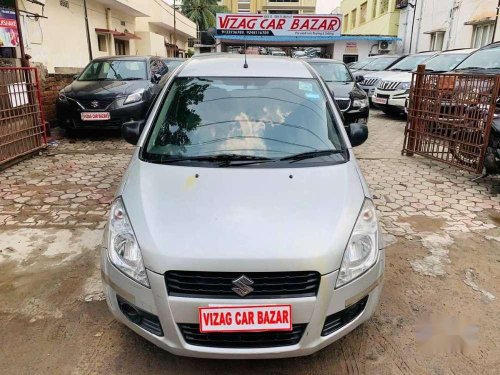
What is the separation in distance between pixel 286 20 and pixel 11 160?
18685 mm

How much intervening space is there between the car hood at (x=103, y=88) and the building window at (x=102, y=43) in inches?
514

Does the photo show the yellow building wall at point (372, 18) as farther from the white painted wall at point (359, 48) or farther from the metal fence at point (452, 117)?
the metal fence at point (452, 117)

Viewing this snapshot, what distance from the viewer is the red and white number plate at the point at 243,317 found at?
197cm

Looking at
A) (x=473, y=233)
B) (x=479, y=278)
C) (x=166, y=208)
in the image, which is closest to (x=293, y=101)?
(x=166, y=208)

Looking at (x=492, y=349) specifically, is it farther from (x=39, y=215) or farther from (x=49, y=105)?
(x=49, y=105)

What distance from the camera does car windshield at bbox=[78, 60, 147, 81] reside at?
28.1 feet

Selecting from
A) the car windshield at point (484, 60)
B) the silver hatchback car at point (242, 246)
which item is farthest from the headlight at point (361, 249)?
the car windshield at point (484, 60)

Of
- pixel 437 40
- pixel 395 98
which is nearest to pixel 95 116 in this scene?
pixel 395 98

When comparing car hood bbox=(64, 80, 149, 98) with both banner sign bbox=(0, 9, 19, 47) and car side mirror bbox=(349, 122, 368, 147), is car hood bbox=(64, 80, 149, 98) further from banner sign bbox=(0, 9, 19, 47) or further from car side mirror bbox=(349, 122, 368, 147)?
car side mirror bbox=(349, 122, 368, 147)

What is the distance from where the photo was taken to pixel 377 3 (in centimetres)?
2905

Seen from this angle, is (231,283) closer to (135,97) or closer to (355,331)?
(355,331)

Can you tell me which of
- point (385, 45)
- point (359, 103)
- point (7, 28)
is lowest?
point (359, 103)

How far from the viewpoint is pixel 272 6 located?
5803 cm

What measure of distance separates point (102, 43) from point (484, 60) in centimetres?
1771
